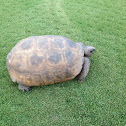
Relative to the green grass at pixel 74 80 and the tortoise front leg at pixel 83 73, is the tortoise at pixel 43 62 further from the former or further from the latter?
the green grass at pixel 74 80

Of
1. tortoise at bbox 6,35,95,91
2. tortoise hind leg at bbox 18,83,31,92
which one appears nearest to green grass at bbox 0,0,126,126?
tortoise hind leg at bbox 18,83,31,92

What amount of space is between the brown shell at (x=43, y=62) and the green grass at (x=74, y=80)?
0.30m

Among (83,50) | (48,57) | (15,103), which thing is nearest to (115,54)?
(83,50)

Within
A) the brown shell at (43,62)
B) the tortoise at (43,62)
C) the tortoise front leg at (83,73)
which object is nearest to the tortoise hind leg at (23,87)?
the tortoise at (43,62)

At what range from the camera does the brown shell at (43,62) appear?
2.45 meters

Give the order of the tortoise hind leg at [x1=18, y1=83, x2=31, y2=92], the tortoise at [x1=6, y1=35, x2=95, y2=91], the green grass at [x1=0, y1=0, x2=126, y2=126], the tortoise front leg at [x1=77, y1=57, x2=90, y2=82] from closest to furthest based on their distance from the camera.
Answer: the green grass at [x1=0, y1=0, x2=126, y2=126]
the tortoise at [x1=6, y1=35, x2=95, y2=91]
the tortoise hind leg at [x1=18, y1=83, x2=31, y2=92]
the tortoise front leg at [x1=77, y1=57, x2=90, y2=82]

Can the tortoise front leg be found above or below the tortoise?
below

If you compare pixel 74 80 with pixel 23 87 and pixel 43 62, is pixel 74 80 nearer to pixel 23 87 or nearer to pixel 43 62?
pixel 43 62

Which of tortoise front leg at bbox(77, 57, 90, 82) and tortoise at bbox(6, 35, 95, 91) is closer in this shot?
tortoise at bbox(6, 35, 95, 91)

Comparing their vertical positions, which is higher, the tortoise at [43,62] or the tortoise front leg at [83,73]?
the tortoise at [43,62]

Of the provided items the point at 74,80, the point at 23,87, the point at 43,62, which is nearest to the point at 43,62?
the point at 43,62

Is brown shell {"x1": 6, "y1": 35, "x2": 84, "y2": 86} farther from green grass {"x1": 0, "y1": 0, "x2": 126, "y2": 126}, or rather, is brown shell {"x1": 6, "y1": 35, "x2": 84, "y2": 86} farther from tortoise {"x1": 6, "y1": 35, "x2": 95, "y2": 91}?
green grass {"x1": 0, "y1": 0, "x2": 126, "y2": 126}

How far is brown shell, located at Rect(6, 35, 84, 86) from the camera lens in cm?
245

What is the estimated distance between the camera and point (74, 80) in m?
2.87
